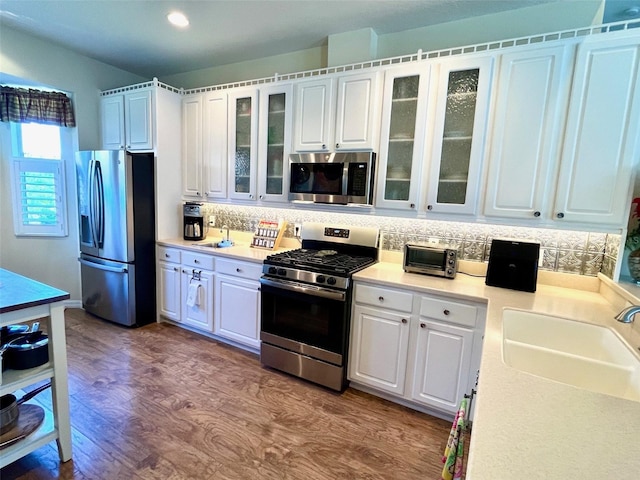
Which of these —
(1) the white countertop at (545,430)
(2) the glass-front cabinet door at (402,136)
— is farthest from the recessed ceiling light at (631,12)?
(1) the white countertop at (545,430)

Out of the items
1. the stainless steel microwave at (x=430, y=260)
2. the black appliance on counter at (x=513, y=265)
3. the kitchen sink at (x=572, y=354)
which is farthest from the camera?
the stainless steel microwave at (x=430, y=260)

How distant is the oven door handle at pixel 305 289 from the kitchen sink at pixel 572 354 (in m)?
1.06

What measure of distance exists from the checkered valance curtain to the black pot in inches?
110

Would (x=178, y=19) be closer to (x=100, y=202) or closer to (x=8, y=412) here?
(x=100, y=202)

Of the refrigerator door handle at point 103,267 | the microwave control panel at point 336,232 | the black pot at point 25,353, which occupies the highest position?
the microwave control panel at point 336,232

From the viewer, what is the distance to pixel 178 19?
260 centimetres

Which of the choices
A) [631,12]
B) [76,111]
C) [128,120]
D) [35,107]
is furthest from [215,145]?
[631,12]

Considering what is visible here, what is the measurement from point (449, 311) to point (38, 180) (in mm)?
4378

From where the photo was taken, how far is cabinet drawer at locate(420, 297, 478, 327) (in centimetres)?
196

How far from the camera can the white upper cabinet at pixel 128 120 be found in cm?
332

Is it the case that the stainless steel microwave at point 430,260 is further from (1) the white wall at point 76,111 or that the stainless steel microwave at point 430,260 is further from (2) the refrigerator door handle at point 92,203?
(1) the white wall at point 76,111

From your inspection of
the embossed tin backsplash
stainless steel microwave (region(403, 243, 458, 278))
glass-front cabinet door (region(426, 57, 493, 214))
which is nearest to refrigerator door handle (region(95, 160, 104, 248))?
the embossed tin backsplash

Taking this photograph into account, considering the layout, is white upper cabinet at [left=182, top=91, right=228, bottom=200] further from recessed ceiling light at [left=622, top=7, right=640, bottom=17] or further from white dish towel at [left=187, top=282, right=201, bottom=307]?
recessed ceiling light at [left=622, top=7, right=640, bottom=17]

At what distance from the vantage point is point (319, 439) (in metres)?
1.97
